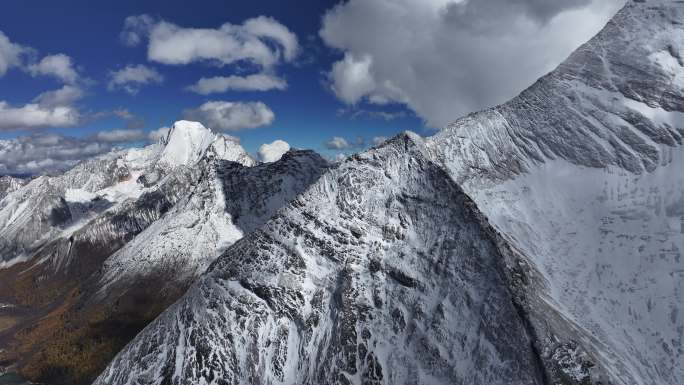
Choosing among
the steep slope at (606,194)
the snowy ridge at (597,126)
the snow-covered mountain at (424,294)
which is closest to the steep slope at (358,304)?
the snow-covered mountain at (424,294)

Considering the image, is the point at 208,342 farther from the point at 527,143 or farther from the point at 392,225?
the point at 527,143

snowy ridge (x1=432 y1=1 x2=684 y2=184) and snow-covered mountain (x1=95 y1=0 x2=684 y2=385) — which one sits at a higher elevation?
snowy ridge (x1=432 y1=1 x2=684 y2=184)

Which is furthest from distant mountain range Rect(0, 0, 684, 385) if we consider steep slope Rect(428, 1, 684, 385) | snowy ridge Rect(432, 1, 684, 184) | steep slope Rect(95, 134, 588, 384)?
snowy ridge Rect(432, 1, 684, 184)

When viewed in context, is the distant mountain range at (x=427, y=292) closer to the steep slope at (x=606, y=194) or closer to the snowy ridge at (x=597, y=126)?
the steep slope at (x=606, y=194)

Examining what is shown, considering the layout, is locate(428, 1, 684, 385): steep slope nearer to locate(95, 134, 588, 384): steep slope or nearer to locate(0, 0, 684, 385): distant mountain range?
locate(0, 0, 684, 385): distant mountain range

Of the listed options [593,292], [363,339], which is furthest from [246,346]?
[593,292]

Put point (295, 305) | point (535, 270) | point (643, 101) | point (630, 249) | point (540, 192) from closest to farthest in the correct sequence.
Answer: point (295, 305) < point (535, 270) < point (630, 249) < point (540, 192) < point (643, 101)
